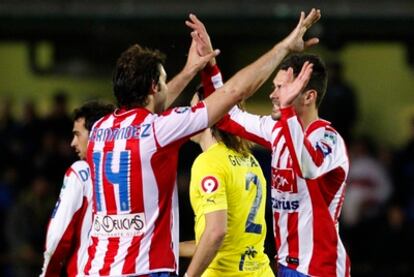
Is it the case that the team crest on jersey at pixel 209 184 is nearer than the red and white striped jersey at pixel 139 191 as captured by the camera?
No

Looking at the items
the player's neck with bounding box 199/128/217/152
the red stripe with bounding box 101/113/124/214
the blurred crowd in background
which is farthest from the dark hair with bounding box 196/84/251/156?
the blurred crowd in background

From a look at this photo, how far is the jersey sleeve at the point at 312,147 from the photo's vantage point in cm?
706

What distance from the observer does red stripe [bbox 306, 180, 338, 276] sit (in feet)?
24.5

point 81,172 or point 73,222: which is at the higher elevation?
point 81,172

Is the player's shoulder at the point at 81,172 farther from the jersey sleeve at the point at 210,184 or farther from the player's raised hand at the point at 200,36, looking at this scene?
the player's raised hand at the point at 200,36

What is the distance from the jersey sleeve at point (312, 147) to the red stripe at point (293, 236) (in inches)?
15.8

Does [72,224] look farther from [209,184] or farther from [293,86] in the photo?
[293,86]

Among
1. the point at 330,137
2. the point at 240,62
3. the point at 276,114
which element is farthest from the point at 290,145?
the point at 240,62

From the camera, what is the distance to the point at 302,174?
23.5 feet

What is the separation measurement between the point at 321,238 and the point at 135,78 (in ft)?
4.61

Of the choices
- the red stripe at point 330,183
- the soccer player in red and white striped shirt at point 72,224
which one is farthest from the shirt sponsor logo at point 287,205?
the soccer player in red and white striped shirt at point 72,224

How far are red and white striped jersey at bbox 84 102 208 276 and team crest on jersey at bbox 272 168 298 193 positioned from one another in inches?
29.1

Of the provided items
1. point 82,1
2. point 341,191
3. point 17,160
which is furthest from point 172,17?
point 341,191

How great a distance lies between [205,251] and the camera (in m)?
7.39
